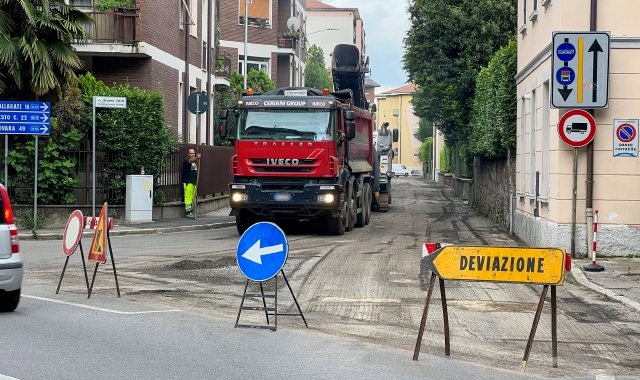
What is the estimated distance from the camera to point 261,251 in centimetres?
990

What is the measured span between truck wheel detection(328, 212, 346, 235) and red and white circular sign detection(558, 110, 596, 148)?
24.0ft

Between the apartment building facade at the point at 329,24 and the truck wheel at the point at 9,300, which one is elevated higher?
the apartment building facade at the point at 329,24

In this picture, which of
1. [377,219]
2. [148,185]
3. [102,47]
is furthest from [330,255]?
[102,47]

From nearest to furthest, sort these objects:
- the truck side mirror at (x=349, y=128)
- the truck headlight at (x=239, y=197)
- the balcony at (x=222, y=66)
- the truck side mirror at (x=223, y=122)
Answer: the truck headlight at (x=239, y=197) → the truck side mirror at (x=223, y=122) → the truck side mirror at (x=349, y=128) → the balcony at (x=222, y=66)

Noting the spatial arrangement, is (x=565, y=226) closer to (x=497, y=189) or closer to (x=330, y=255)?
(x=330, y=255)

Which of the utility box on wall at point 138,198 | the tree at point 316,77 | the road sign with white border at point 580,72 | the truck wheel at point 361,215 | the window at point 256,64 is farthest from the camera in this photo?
the tree at point 316,77

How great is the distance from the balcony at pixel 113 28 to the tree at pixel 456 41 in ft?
44.4

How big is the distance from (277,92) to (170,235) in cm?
418

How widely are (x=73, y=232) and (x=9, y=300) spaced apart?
6.90 feet

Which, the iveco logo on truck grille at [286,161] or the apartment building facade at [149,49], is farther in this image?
the apartment building facade at [149,49]

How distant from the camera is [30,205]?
23.9m

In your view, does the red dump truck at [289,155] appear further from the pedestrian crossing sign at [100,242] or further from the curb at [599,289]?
the pedestrian crossing sign at [100,242]

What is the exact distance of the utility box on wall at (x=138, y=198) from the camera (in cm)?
2461

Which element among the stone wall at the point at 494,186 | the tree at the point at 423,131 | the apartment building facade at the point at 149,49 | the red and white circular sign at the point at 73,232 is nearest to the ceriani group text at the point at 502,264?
the red and white circular sign at the point at 73,232
